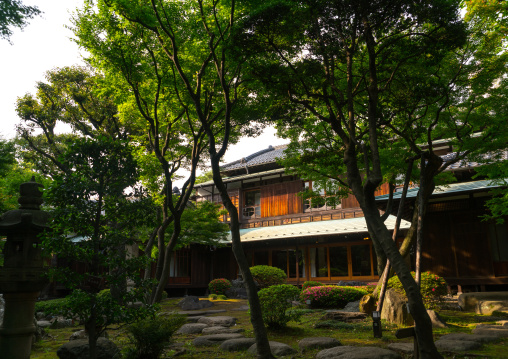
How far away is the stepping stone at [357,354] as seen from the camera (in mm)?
5770

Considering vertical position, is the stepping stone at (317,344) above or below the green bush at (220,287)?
below

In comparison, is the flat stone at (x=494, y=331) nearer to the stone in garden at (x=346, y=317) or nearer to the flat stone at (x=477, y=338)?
the flat stone at (x=477, y=338)

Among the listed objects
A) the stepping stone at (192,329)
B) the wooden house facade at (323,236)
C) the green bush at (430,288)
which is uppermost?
the wooden house facade at (323,236)

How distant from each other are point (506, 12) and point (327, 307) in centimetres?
1032

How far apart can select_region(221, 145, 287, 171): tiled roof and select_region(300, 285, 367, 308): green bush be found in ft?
36.8

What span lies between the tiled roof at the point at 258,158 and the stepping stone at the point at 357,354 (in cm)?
1769

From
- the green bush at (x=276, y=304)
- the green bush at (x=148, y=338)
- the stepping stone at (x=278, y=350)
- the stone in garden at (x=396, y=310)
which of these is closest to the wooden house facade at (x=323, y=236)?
the stone in garden at (x=396, y=310)

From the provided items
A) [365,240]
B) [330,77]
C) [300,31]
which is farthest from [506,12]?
[365,240]

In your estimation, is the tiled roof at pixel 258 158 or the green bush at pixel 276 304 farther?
the tiled roof at pixel 258 158

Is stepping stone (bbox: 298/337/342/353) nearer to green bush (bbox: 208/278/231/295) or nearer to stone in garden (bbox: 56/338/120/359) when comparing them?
stone in garden (bbox: 56/338/120/359)

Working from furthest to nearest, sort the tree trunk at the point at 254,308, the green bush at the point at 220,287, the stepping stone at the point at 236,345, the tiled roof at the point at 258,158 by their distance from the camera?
1. the tiled roof at the point at 258,158
2. the green bush at the point at 220,287
3. the stepping stone at the point at 236,345
4. the tree trunk at the point at 254,308

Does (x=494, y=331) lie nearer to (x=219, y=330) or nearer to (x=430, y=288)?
(x=430, y=288)

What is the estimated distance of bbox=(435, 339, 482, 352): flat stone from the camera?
6405 millimetres

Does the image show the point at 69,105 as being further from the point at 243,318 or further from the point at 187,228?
the point at 243,318
